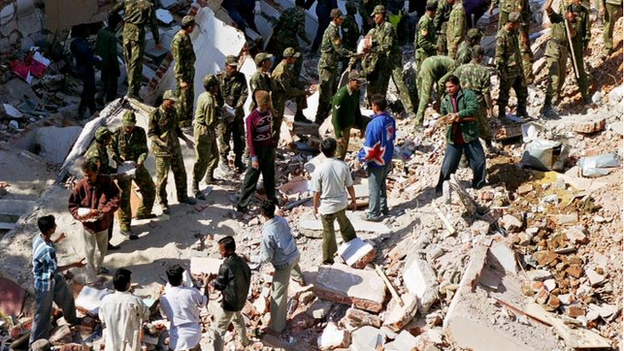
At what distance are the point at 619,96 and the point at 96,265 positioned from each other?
7588mm

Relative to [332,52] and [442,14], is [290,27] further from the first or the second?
[442,14]

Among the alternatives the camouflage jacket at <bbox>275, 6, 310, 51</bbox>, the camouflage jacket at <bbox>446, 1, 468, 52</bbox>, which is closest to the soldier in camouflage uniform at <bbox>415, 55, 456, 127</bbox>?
the camouflage jacket at <bbox>446, 1, 468, 52</bbox>

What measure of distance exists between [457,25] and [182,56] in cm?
423

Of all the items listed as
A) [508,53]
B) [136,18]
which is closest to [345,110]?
[508,53]

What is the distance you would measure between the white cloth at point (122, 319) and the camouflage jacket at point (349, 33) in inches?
283

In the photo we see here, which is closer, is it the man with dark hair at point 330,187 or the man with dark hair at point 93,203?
the man with dark hair at point 93,203

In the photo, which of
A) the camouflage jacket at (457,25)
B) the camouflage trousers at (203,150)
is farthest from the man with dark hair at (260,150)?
the camouflage jacket at (457,25)

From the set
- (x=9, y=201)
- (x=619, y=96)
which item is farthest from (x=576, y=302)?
(x=9, y=201)

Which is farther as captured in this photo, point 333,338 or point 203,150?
point 203,150

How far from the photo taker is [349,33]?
45.4 ft

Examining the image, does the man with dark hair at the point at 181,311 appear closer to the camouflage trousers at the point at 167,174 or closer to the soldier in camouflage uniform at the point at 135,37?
the camouflage trousers at the point at 167,174

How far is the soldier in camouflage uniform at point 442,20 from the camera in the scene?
13.5 meters

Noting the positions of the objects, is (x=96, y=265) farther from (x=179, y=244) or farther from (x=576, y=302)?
(x=576, y=302)

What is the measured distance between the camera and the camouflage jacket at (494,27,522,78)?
11.7m
